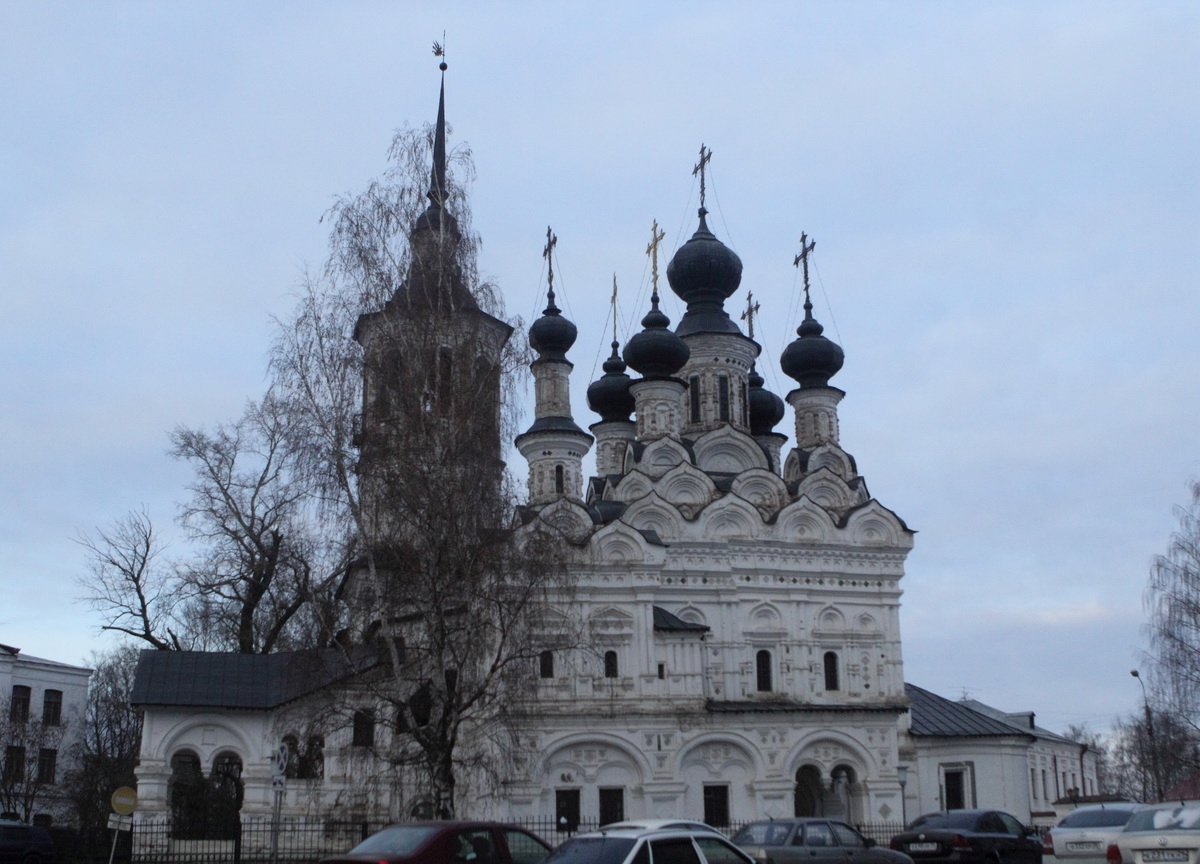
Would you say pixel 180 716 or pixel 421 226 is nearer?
pixel 421 226

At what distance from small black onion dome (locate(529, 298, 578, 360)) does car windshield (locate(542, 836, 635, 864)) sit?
89.3 ft

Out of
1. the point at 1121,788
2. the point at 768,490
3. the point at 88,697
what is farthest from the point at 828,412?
the point at 1121,788

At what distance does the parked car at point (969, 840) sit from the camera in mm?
17922

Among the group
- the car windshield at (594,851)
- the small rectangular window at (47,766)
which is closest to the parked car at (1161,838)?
the car windshield at (594,851)

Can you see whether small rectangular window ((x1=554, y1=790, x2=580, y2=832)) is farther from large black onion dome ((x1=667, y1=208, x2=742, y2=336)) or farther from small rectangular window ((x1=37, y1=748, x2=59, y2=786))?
small rectangular window ((x1=37, y1=748, x2=59, y2=786))

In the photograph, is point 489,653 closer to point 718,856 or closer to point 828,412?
point 718,856

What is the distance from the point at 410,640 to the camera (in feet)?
64.7

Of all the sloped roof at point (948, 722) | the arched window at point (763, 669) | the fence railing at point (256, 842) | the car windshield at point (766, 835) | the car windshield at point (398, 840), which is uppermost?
the arched window at point (763, 669)

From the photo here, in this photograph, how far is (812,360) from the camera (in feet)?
127

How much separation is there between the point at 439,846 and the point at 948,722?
25793 millimetres

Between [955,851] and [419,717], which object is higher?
[419,717]

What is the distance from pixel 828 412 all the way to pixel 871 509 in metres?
5.21

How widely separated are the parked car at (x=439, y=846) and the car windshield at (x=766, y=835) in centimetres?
441

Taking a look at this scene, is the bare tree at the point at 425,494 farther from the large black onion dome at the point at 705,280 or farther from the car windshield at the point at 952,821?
the large black onion dome at the point at 705,280
